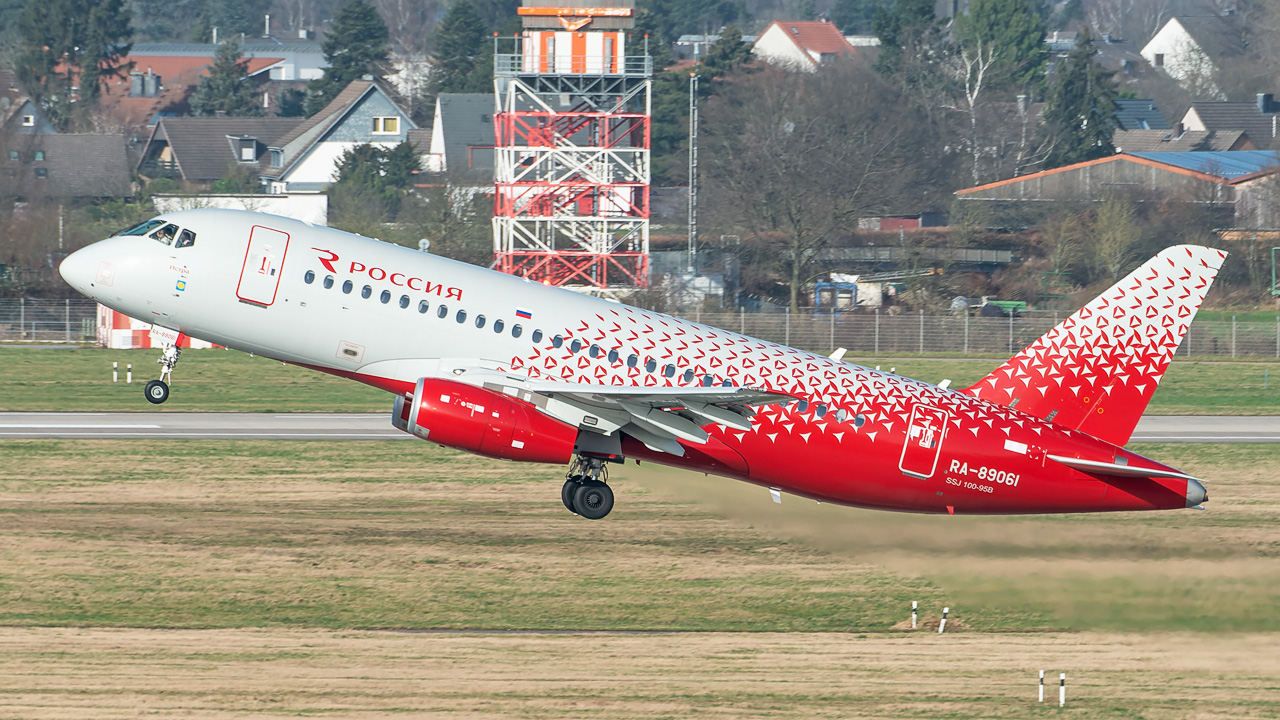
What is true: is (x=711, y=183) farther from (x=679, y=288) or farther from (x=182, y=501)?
(x=182, y=501)

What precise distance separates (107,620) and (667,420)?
45.3 ft

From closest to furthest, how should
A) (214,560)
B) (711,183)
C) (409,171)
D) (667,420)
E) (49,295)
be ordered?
1. (667,420)
2. (214,560)
3. (49,295)
4. (711,183)
5. (409,171)

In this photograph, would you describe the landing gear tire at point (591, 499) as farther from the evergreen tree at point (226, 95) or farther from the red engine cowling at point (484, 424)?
the evergreen tree at point (226, 95)

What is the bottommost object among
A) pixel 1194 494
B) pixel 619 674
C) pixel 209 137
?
pixel 619 674

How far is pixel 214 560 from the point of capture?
3912cm

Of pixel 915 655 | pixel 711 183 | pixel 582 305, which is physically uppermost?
pixel 711 183

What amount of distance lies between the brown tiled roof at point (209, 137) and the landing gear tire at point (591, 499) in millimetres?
133028

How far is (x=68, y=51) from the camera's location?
183 metres

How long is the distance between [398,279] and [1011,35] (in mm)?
149015

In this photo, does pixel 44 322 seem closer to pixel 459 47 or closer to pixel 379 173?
pixel 379 173

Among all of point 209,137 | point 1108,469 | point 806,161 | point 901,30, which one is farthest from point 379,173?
point 1108,469

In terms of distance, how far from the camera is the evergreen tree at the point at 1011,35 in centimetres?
16912

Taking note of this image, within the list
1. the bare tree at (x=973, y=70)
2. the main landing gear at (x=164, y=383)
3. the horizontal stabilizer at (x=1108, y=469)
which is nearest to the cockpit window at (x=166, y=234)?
the main landing gear at (x=164, y=383)

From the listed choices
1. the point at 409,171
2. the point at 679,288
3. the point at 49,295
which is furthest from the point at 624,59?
the point at 409,171
